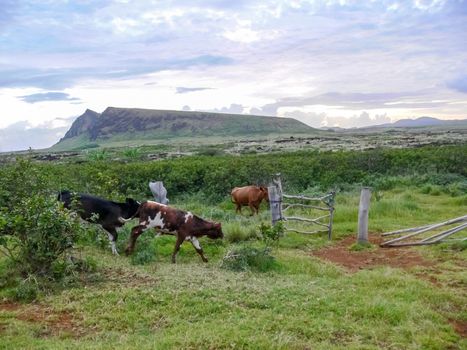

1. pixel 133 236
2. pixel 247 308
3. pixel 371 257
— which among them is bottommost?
pixel 371 257

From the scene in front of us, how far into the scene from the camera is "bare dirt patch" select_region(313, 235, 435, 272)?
10219mm

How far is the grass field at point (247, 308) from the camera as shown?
5781 millimetres

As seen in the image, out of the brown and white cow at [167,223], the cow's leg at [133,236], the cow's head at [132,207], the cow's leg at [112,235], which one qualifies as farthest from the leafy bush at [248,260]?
the cow's leg at [112,235]

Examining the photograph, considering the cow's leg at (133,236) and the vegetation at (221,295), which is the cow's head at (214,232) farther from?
the cow's leg at (133,236)

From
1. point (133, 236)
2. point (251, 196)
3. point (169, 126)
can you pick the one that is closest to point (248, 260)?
point (133, 236)

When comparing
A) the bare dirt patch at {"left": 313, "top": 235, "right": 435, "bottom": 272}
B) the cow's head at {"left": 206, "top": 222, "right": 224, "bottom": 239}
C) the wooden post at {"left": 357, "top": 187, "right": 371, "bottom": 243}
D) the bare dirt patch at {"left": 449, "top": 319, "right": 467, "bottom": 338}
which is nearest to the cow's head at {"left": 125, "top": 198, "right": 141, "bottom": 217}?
the cow's head at {"left": 206, "top": 222, "right": 224, "bottom": 239}

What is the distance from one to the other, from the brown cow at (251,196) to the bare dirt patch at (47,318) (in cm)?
1066

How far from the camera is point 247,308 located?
22.1 feet

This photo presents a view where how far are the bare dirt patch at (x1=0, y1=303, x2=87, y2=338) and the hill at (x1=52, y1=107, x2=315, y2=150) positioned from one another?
13295cm

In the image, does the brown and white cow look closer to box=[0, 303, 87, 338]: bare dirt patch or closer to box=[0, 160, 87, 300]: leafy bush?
box=[0, 160, 87, 300]: leafy bush

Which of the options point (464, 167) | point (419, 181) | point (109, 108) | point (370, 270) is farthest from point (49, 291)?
point (109, 108)

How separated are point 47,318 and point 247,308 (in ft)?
8.34

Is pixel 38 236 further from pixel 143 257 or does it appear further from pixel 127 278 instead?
pixel 143 257

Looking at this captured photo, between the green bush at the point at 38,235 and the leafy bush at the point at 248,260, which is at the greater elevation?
the green bush at the point at 38,235
